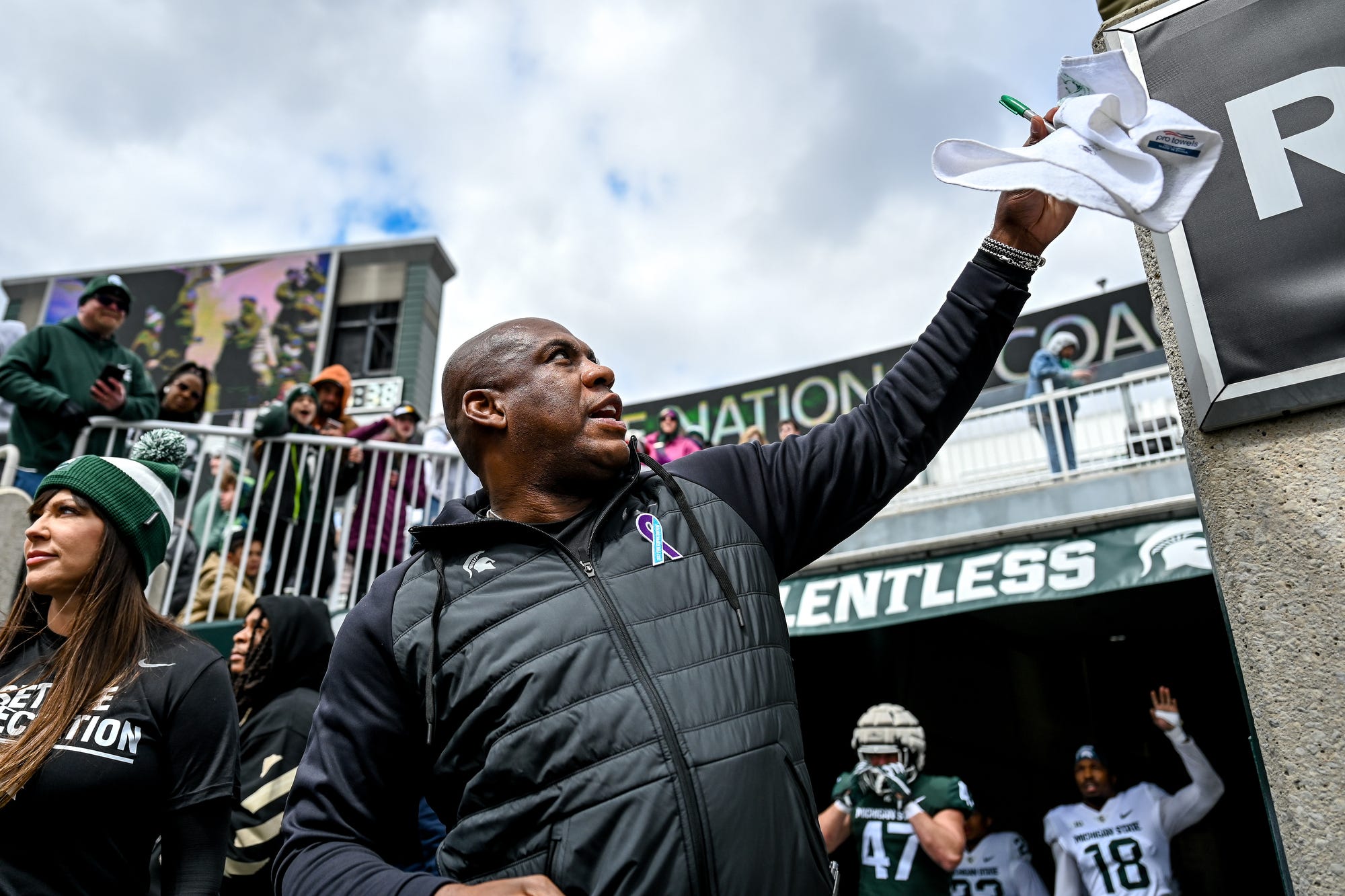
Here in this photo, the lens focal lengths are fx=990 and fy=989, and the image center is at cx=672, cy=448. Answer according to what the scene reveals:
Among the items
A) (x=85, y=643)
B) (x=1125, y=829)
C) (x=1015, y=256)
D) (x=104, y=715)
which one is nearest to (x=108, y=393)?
(x=85, y=643)

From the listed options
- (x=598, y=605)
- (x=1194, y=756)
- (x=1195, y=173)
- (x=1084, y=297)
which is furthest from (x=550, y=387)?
(x=1084, y=297)

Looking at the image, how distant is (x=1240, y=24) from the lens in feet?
6.79

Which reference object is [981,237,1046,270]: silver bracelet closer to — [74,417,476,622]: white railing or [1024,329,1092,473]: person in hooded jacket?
[74,417,476,622]: white railing

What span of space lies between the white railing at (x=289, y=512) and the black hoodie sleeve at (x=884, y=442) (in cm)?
512

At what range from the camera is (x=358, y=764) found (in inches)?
66.1

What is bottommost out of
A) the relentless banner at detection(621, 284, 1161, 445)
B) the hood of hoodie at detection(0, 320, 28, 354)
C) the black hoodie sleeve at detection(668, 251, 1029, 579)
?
the black hoodie sleeve at detection(668, 251, 1029, 579)

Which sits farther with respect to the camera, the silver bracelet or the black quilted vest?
the silver bracelet

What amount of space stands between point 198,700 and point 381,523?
4.53 meters

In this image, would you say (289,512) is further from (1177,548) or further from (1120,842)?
(1177,548)

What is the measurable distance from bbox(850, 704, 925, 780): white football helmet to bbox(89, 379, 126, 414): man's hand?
510cm

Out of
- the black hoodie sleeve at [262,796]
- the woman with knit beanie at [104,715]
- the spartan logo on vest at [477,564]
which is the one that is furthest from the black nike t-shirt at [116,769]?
the spartan logo on vest at [477,564]

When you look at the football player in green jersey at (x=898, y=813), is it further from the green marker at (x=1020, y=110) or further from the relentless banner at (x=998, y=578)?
the green marker at (x=1020, y=110)

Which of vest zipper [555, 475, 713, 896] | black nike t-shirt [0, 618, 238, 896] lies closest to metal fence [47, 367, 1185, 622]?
black nike t-shirt [0, 618, 238, 896]

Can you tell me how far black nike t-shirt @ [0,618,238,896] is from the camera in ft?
7.10
